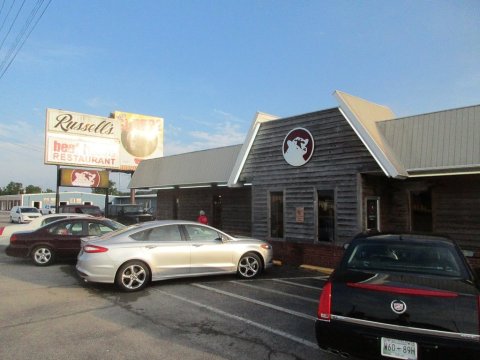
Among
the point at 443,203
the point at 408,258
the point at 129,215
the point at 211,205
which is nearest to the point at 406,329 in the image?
the point at 408,258

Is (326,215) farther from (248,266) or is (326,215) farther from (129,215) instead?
(129,215)

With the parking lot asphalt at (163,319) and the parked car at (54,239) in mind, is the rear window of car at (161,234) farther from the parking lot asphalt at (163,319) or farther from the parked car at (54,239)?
the parked car at (54,239)

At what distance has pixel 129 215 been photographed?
87.8 ft

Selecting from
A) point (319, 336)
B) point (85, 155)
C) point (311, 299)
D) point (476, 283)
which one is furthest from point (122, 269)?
point (85, 155)

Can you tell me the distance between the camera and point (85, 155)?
82.6 ft

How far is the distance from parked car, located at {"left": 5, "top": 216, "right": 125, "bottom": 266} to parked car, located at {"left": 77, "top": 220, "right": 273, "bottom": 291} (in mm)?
3361

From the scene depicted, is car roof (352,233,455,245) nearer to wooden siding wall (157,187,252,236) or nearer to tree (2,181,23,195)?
wooden siding wall (157,187,252,236)

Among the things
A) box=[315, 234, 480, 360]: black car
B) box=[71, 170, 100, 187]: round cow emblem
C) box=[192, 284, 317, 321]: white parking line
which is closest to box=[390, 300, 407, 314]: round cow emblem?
box=[315, 234, 480, 360]: black car

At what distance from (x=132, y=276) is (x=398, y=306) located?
Result: 578cm

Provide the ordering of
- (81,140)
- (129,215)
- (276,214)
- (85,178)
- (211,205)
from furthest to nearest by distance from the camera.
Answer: (129,215), (81,140), (85,178), (211,205), (276,214)

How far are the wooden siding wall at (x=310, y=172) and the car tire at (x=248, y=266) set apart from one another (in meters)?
3.02

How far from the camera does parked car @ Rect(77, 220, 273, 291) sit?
26.8ft

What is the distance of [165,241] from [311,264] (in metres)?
4.98

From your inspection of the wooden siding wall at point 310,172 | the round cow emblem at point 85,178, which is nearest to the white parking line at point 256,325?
the wooden siding wall at point 310,172
